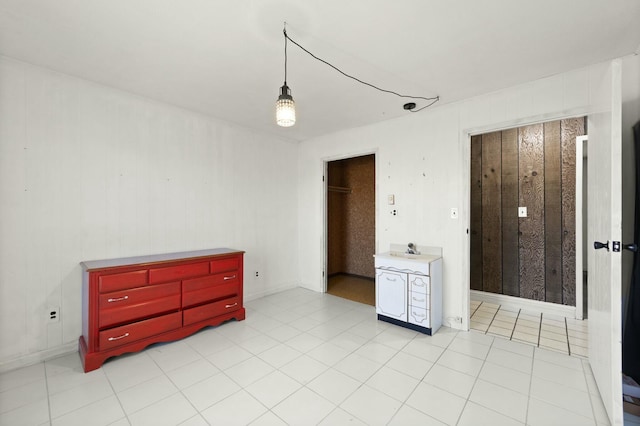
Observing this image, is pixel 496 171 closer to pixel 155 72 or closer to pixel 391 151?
pixel 391 151

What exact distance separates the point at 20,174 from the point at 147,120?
47.6 inches

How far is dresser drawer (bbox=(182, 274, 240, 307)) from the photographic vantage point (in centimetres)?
292

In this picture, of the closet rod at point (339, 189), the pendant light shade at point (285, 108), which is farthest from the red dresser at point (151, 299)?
the closet rod at point (339, 189)

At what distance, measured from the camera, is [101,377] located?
2.23 meters

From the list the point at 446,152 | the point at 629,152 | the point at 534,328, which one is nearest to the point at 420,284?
the point at 534,328

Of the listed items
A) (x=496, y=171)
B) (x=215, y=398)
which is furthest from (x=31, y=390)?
(x=496, y=171)

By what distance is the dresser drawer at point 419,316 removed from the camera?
2.96 m

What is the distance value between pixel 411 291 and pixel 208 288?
7.48ft

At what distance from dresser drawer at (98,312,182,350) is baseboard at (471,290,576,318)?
4.02 m

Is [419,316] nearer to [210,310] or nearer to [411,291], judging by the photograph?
[411,291]

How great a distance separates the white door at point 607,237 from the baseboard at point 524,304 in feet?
4.89

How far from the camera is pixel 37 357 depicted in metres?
2.44

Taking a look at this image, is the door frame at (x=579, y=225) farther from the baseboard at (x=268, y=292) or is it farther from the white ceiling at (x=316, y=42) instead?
the baseboard at (x=268, y=292)

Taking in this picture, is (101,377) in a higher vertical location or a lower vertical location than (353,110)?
lower
